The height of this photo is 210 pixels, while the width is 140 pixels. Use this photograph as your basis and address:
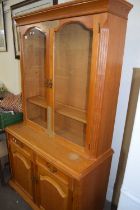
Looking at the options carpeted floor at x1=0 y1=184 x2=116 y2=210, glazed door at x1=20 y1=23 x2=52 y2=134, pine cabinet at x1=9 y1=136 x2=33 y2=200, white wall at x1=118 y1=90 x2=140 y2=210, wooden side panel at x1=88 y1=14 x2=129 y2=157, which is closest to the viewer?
white wall at x1=118 y1=90 x2=140 y2=210

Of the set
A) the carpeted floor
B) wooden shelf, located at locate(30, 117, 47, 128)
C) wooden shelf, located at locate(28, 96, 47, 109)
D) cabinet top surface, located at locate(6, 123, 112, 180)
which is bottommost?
the carpeted floor

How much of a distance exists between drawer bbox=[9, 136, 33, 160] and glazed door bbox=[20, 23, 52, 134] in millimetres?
240

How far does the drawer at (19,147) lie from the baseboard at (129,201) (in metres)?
0.83

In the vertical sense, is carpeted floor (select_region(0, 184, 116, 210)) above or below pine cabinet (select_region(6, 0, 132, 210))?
below

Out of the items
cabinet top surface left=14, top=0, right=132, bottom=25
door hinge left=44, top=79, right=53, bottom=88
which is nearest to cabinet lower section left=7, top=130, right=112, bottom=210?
door hinge left=44, top=79, right=53, bottom=88

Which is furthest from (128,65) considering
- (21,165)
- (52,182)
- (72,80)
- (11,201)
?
(11,201)

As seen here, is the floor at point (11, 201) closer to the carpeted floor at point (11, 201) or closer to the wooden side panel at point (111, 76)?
the carpeted floor at point (11, 201)

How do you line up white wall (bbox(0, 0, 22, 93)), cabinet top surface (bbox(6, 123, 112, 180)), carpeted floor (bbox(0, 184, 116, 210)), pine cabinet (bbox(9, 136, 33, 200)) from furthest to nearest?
white wall (bbox(0, 0, 22, 93))
carpeted floor (bbox(0, 184, 116, 210))
pine cabinet (bbox(9, 136, 33, 200))
cabinet top surface (bbox(6, 123, 112, 180))

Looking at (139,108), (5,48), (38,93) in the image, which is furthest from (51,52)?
(5,48)

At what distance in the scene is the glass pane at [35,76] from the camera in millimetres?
1572

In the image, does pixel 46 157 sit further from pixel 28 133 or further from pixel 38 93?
pixel 38 93

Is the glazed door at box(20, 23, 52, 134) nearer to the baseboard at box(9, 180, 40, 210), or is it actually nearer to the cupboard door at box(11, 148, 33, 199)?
the cupboard door at box(11, 148, 33, 199)

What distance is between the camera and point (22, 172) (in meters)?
1.72

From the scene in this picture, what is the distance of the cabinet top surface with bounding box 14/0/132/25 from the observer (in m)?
0.96
